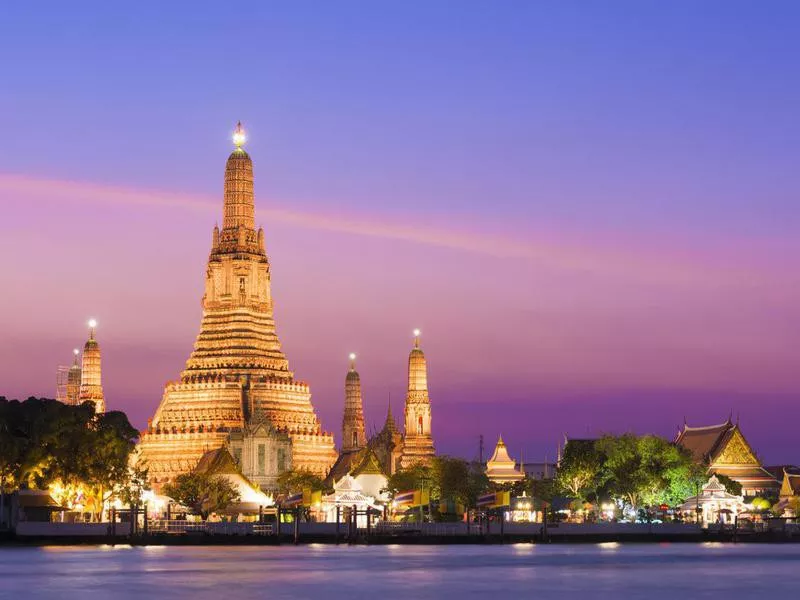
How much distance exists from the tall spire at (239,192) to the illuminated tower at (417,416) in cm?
2327

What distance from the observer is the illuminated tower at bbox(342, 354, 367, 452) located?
574 feet

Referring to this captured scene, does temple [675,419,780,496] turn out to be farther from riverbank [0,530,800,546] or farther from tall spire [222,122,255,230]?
tall spire [222,122,255,230]

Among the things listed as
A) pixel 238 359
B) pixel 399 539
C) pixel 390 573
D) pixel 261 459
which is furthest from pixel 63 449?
pixel 238 359

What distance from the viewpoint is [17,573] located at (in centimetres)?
7256

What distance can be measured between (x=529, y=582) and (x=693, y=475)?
6433 centimetres

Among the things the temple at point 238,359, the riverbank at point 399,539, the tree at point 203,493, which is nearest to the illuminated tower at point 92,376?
the temple at point 238,359

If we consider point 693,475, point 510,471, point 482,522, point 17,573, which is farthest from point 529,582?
point 510,471

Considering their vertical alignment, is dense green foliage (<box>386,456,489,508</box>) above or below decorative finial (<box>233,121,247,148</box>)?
below

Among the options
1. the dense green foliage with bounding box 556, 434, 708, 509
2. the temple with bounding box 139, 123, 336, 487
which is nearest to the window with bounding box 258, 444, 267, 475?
the temple with bounding box 139, 123, 336, 487

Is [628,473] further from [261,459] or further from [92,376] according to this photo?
[92,376]

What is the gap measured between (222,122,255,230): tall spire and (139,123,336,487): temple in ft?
0.30

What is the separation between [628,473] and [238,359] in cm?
4421

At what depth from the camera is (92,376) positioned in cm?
15575

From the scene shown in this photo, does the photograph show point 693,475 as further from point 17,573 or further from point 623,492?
point 17,573
